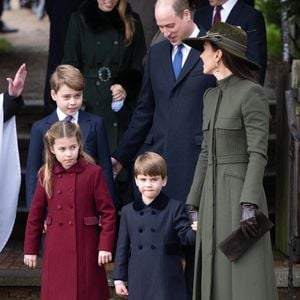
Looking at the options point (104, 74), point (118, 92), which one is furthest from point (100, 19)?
point (118, 92)

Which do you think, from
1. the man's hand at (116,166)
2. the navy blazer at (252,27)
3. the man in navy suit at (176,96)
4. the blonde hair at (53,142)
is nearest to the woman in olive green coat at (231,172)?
the man in navy suit at (176,96)

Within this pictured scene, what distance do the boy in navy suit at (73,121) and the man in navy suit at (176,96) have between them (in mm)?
304

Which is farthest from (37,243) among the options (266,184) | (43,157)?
(266,184)

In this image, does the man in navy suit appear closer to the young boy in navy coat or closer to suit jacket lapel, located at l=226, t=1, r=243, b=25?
the young boy in navy coat

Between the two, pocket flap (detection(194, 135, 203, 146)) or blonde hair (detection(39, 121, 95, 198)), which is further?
pocket flap (detection(194, 135, 203, 146))

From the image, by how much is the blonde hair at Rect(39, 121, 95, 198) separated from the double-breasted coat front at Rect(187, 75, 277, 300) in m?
0.77

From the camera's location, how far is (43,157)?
6.55m

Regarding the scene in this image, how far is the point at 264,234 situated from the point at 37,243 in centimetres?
143

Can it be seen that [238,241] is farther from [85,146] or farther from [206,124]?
[85,146]

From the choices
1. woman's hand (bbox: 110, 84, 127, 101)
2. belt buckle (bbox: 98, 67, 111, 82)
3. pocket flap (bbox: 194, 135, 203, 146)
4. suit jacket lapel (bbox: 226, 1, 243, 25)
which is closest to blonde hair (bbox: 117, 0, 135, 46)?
belt buckle (bbox: 98, 67, 111, 82)

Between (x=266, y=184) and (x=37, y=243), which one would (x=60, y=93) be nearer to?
(x=37, y=243)

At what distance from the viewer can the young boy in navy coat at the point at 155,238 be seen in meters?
6.05

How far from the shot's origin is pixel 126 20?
289 inches

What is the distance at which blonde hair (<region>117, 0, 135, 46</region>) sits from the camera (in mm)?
7324
